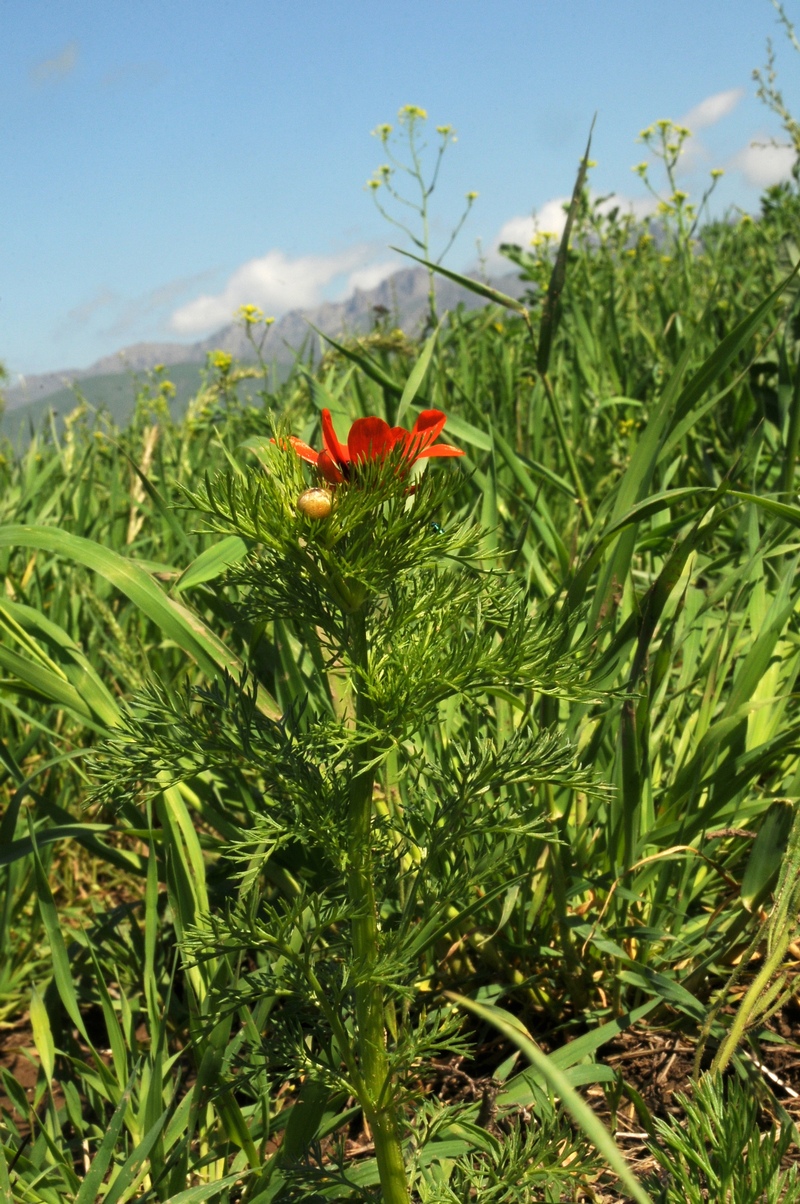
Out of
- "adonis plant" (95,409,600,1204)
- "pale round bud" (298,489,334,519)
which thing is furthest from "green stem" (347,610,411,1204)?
"pale round bud" (298,489,334,519)

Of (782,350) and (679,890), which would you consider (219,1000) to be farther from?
(782,350)

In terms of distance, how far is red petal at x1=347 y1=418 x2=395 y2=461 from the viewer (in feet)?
3.08

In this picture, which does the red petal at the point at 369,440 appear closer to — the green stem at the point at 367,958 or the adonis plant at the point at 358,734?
the adonis plant at the point at 358,734

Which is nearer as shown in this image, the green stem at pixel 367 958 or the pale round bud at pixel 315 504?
the pale round bud at pixel 315 504

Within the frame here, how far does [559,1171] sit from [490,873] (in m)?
0.29

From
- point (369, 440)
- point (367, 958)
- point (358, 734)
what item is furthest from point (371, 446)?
point (367, 958)

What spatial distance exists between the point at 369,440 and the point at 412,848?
22.0 inches

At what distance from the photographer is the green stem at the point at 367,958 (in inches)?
39.8

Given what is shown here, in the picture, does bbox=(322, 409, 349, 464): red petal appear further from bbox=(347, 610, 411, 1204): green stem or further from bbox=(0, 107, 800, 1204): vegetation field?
bbox=(347, 610, 411, 1204): green stem

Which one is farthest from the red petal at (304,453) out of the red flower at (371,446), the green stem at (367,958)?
the green stem at (367,958)

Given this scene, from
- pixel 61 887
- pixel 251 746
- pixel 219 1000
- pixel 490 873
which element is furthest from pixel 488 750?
pixel 61 887

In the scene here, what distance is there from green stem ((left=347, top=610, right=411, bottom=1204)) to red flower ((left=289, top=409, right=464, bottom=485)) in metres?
0.15

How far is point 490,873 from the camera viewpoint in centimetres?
106

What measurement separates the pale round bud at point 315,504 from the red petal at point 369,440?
2.2 inches
